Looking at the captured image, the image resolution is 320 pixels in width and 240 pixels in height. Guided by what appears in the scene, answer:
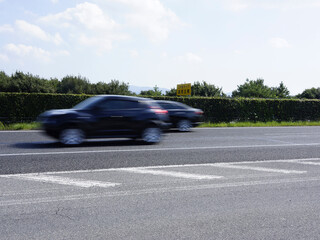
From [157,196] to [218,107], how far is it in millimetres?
19495

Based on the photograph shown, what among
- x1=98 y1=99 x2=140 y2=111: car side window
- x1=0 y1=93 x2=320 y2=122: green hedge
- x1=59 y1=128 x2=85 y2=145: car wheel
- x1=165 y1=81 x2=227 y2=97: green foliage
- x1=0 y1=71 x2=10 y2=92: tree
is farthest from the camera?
x1=165 y1=81 x2=227 y2=97: green foliage

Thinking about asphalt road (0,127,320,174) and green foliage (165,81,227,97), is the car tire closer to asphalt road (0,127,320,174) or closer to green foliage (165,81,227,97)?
asphalt road (0,127,320,174)

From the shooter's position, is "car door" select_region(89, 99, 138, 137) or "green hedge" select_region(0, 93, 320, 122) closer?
"car door" select_region(89, 99, 138, 137)

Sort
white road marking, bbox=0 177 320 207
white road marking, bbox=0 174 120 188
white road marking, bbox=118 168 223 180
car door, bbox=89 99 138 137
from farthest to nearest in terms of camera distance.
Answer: car door, bbox=89 99 138 137 < white road marking, bbox=118 168 223 180 < white road marking, bbox=0 174 120 188 < white road marking, bbox=0 177 320 207

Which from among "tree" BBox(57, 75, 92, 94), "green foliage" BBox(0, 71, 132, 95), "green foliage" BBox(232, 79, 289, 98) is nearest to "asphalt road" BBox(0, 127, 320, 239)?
"green foliage" BBox(0, 71, 132, 95)

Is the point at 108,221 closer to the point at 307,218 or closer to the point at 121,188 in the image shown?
the point at 121,188

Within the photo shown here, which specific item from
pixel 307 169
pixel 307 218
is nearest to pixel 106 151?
pixel 307 169

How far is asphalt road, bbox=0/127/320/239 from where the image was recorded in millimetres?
3701

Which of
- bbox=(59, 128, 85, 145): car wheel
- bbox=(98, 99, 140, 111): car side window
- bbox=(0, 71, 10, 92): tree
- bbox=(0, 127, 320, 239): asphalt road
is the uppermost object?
bbox=(0, 71, 10, 92): tree

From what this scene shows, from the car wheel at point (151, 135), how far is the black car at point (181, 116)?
17.8 feet

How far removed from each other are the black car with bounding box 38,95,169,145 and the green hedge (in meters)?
10.6

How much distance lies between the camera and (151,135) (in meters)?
11.2

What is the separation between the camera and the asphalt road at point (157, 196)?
370 cm

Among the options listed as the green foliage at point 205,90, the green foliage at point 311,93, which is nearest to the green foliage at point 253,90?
the green foliage at point 311,93
